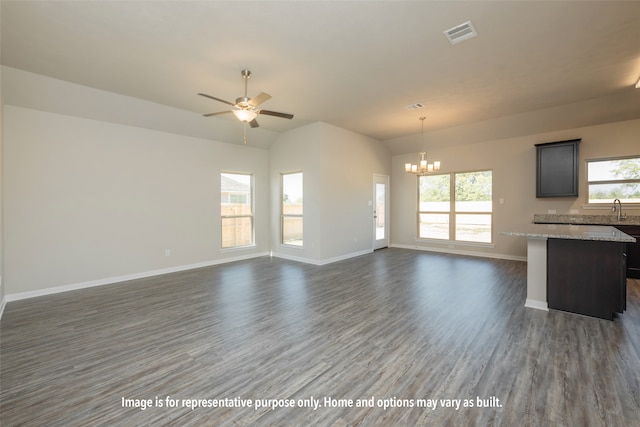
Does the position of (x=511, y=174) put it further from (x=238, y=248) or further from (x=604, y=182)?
(x=238, y=248)

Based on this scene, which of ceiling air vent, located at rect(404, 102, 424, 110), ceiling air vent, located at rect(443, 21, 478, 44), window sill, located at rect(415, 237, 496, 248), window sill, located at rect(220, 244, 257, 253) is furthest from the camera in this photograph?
window sill, located at rect(415, 237, 496, 248)

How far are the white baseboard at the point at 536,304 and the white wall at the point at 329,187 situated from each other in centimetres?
367

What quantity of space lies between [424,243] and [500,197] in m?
2.25

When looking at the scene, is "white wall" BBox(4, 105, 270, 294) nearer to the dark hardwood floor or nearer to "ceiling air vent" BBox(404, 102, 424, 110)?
the dark hardwood floor

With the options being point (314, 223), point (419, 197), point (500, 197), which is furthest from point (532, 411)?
point (419, 197)

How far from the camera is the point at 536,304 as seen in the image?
3535mm

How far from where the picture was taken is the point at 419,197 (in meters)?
8.08

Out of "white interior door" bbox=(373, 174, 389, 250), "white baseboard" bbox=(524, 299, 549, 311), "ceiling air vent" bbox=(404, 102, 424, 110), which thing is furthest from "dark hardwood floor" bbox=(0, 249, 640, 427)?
"white interior door" bbox=(373, 174, 389, 250)

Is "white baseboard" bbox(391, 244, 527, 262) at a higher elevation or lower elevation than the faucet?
lower

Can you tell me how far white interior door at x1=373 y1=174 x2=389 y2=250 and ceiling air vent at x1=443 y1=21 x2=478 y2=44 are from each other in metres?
4.74

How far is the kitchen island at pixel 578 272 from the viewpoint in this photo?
311 cm

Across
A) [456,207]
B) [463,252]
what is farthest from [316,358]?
[456,207]

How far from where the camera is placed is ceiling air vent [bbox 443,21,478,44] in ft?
9.27

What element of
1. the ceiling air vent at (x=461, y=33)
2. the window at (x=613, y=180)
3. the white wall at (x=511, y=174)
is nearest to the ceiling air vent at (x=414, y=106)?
the ceiling air vent at (x=461, y=33)
